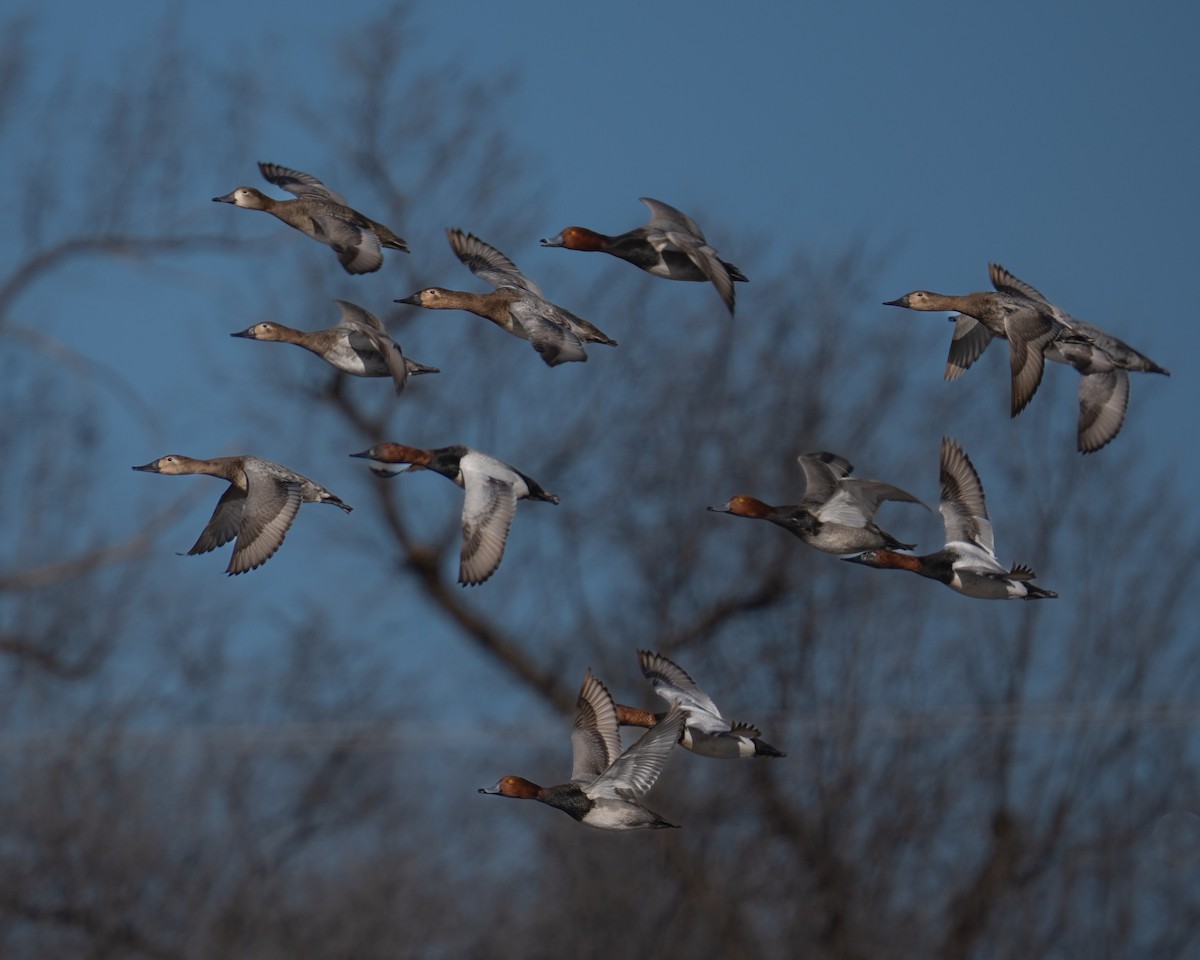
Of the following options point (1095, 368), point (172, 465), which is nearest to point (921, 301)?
point (1095, 368)

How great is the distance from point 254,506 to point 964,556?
→ 14.3ft

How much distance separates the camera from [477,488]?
12922 millimetres

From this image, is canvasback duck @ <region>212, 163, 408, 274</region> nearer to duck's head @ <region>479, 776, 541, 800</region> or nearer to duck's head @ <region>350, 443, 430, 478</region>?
duck's head @ <region>350, 443, 430, 478</region>

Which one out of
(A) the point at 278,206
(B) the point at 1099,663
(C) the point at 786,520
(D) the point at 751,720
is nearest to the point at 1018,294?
(C) the point at 786,520

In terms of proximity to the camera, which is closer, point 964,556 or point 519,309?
point 964,556

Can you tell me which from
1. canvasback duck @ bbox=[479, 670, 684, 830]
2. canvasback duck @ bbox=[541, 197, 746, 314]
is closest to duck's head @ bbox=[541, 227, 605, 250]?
canvasback duck @ bbox=[541, 197, 746, 314]

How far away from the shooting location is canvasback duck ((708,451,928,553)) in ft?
43.5

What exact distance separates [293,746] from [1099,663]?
1420 cm

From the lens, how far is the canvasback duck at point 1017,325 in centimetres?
1273

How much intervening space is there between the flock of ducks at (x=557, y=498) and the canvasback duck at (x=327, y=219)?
1cm

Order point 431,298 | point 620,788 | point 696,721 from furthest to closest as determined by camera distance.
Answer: point 431,298
point 696,721
point 620,788

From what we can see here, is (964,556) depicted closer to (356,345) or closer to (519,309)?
(519,309)

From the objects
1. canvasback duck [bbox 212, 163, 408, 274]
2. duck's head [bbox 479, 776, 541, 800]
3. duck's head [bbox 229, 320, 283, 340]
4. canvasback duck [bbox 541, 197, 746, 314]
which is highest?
canvasback duck [bbox 541, 197, 746, 314]

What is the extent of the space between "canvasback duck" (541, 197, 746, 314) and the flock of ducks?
13mm
